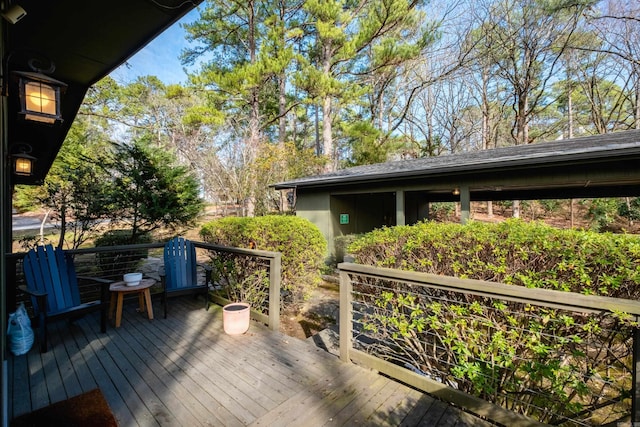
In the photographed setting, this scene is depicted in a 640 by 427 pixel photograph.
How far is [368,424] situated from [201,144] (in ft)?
40.6

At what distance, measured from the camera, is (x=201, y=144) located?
12.1 metres

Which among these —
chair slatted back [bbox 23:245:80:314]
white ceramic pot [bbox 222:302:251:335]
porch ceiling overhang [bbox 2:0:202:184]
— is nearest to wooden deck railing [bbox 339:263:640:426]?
Result: white ceramic pot [bbox 222:302:251:335]

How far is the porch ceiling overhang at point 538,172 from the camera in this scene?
4527 millimetres

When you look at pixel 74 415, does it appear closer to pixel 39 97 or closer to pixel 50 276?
pixel 50 276

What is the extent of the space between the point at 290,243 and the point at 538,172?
4.76 m

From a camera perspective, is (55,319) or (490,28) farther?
(490,28)

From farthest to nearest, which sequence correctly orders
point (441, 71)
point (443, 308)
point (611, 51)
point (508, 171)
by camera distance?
point (441, 71)
point (611, 51)
point (508, 171)
point (443, 308)

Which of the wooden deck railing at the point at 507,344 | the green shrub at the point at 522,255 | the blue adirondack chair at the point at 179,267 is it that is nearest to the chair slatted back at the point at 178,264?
the blue adirondack chair at the point at 179,267

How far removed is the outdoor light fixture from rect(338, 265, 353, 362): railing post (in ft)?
9.19

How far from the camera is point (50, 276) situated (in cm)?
304

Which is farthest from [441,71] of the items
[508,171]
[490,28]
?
[508,171]

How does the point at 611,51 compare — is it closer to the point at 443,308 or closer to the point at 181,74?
the point at 443,308

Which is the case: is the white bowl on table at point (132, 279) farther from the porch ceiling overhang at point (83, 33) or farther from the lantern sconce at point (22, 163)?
the porch ceiling overhang at point (83, 33)

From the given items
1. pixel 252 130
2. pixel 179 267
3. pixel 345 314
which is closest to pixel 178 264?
pixel 179 267
